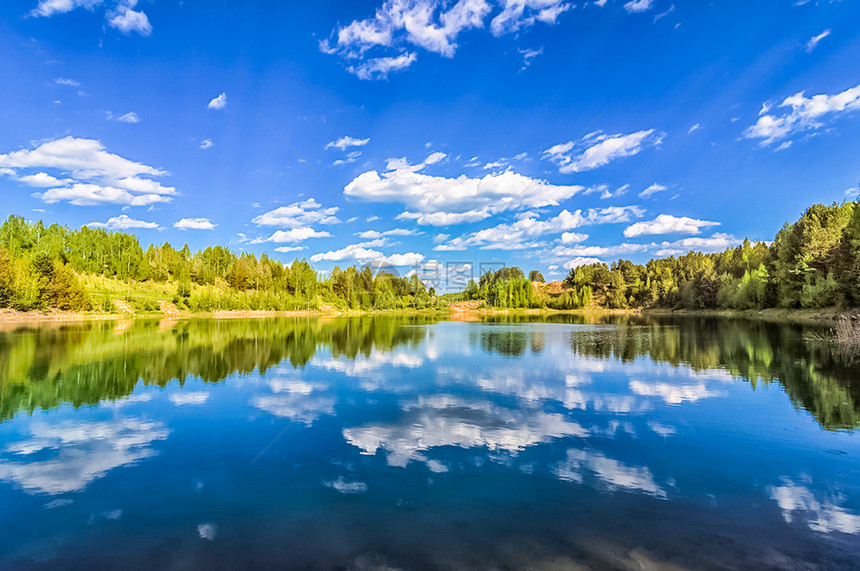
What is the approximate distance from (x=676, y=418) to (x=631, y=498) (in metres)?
7.42

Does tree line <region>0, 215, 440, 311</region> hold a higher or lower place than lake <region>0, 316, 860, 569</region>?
higher

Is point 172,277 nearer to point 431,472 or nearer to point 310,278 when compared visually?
point 310,278

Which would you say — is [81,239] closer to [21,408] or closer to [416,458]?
[21,408]

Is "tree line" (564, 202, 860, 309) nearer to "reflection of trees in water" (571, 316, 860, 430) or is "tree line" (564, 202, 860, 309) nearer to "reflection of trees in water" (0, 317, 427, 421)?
"reflection of trees in water" (571, 316, 860, 430)

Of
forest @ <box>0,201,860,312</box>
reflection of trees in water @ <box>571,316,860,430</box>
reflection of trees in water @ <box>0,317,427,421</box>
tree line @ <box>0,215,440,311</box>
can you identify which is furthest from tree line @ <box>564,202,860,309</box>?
tree line @ <box>0,215,440,311</box>

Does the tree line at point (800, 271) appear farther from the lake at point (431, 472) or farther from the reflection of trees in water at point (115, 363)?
the reflection of trees in water at point (115, 363)

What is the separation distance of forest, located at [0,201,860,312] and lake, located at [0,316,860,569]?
52.1 metres

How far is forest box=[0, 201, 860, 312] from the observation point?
222ft

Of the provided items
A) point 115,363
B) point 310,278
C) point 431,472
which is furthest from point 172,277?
point 431,472

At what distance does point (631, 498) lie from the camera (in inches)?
317

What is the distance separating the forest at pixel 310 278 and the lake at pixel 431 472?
2050 inches

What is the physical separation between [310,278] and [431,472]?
500ft

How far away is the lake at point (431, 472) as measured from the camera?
6410 mm

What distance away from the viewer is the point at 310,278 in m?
155
